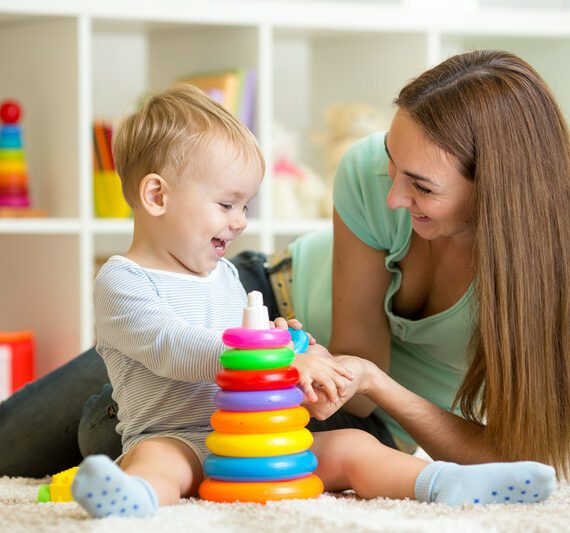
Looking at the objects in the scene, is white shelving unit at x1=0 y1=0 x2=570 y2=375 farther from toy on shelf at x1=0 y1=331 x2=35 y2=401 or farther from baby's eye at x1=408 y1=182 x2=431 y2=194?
baby's eye at x1=408 y1=182 x2=431 y2=194

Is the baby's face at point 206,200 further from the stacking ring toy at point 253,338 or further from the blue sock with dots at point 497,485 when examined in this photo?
the blue sock with dots at point 497,485

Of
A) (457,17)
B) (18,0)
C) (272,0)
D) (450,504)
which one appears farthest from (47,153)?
(450,504)

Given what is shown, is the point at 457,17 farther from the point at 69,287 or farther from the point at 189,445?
the point at 189,445

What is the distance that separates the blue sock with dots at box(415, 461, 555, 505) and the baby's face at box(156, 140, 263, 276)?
1.53 ft

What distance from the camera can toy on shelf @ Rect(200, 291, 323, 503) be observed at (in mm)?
1256

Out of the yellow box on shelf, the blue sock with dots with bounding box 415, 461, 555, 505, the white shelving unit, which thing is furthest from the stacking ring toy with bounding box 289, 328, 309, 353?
the yellow box on shelf

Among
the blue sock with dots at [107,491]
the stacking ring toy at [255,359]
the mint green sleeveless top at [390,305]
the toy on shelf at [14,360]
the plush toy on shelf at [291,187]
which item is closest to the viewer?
the blue sock with dots at [107,491]

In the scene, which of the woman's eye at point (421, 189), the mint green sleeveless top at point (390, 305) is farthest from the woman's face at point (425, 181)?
the mint green sleeveless top at point (390, 305)

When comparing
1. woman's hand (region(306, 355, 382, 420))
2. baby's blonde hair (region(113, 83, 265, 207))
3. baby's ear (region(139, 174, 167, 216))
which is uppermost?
baby's blonde hair (region(113, 83, 265, 207))

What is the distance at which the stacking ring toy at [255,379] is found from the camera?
125 cm

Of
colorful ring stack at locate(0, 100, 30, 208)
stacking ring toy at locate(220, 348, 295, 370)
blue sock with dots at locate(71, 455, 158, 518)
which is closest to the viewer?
blue sock with dots at locate(71, 455, 158, 518)

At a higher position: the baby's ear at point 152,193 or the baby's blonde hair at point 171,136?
the baby's blonde hair at point 171,136

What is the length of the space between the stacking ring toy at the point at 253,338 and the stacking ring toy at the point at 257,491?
0.56 ft

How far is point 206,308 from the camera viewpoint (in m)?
1.48
